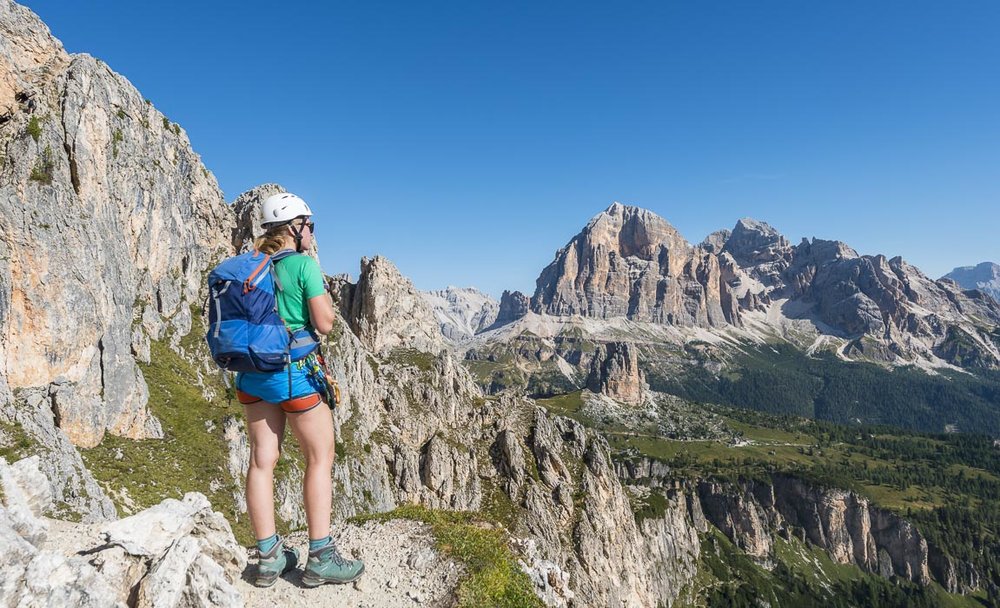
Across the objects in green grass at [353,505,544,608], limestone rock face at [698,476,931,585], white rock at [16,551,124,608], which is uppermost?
white rock at [16,551,124,608]

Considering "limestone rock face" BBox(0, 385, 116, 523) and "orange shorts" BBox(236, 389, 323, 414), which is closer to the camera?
"orange shorts" BBox(236, 389, 323, 414)

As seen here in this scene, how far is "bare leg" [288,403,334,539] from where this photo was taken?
8.03m

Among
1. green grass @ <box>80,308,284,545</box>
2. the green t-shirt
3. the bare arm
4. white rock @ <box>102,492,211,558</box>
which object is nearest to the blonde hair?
the green t-shirt

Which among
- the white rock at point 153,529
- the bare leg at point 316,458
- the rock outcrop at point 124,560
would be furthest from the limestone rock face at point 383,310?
the bare leg at point 316,458

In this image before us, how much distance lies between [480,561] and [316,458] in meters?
5.02

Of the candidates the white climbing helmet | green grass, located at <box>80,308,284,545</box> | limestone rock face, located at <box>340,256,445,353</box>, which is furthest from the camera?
limestone rock face, located at <box>340,256,445,353</box>

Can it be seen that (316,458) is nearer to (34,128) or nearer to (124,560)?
(124,560)

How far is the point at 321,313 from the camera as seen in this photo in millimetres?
7871

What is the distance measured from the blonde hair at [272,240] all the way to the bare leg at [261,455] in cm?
258

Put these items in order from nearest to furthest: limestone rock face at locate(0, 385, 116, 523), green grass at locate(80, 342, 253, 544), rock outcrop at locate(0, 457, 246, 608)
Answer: rock outcrop at locate(0, 457, 246, 608) → limestone rock face at locate(0, 385, 116, 523) → green grass at locate(80, 342, 253, 544)

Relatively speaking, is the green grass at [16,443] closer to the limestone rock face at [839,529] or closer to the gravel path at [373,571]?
the gravel path at [373,571]

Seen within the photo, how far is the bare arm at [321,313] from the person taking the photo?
779 cm

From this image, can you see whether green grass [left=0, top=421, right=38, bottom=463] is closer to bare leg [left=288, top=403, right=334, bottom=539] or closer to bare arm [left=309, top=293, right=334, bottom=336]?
bare leg [left=288, top=403, right=334, bottom=539]

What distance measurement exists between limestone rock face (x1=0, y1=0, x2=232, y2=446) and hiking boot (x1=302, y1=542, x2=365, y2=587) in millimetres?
43142
